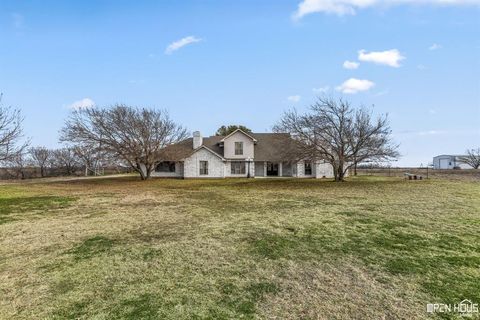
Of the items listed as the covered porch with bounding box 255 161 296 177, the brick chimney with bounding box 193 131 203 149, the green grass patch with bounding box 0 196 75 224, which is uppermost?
the brick chimney with bounding box 193 131 203 149

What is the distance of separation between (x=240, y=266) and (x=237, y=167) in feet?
95.0

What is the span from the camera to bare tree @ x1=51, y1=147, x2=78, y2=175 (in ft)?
173

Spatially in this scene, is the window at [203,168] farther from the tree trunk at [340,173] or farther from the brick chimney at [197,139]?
the tree trunk at [340,173]

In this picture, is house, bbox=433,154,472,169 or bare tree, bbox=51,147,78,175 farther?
house, bbox=433,154,472,169

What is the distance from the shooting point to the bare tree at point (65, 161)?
173 ft

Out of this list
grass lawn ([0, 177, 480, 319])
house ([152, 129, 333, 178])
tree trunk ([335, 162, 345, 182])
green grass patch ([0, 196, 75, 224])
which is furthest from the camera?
house ([152, 129, 333, 178])

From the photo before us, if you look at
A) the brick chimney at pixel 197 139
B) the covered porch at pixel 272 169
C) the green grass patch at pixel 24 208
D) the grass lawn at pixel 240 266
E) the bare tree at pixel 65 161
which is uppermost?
the brick chimney at pixel 197 139

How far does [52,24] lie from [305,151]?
1787 centimetres

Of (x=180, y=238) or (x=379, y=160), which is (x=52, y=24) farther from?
(x=379, y=160)

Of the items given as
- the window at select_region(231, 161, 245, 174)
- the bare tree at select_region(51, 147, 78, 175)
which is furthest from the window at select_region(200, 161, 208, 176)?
the bare tree at select_region(51, 147, 78, 175)

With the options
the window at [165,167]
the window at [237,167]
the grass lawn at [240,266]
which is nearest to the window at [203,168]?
the window at [237,167]

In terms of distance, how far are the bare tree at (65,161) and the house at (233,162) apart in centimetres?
2716

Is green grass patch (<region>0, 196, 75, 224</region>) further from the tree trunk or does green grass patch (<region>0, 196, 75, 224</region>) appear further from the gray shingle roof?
the tree trunk

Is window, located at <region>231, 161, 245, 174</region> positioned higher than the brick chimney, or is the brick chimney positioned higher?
the brick chimney
